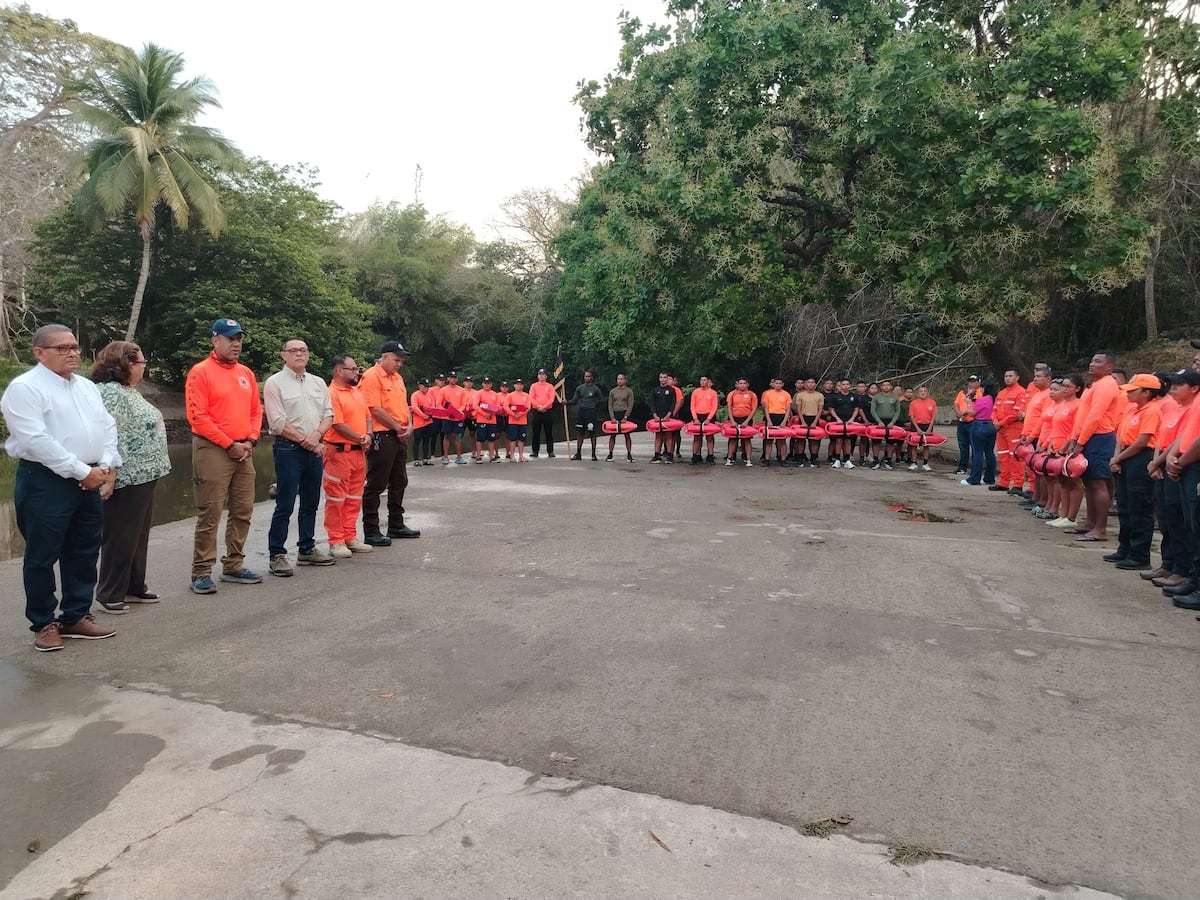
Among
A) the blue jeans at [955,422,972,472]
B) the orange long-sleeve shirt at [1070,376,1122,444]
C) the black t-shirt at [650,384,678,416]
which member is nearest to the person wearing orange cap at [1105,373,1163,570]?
the orange long-sleeve shirt at [1070,376,1122,444]

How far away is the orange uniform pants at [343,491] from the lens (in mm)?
7246

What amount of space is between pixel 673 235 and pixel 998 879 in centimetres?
1363

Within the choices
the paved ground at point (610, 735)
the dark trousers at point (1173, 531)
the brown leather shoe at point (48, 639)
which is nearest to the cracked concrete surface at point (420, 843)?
the paved ground at point (610, 735)

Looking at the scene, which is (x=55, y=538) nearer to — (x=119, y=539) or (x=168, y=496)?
(x=119, y=539)

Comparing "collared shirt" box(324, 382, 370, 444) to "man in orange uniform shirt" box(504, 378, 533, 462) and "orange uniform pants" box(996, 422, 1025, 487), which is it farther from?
"orange uniform pants" box(996, 422, 1025, 487)

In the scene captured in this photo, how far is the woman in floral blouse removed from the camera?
564 cm

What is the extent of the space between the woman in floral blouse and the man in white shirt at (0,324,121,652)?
52 cm

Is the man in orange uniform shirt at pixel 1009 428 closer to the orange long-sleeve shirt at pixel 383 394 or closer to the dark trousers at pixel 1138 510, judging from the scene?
the dark trousers at pixel 1138 510

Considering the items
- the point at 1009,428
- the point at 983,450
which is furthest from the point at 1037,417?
the point at 983,450

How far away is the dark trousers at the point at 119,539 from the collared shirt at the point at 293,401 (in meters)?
1.19

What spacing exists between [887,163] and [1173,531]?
967cm

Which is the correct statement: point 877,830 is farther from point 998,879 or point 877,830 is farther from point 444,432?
point 444,432

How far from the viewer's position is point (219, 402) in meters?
6.16

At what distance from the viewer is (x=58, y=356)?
4.85 m
